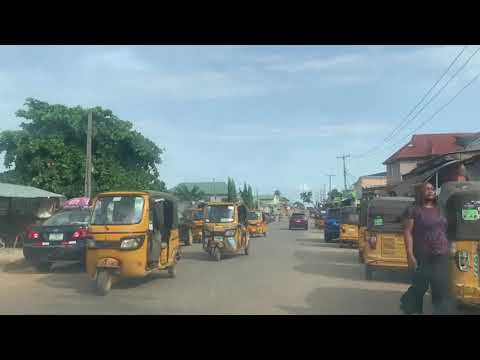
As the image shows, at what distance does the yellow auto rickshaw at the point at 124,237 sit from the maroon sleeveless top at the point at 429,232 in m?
5.44

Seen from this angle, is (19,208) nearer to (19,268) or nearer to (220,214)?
(19,268)

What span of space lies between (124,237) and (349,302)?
4473 millimetres

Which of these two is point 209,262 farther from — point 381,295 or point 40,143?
point 40,143

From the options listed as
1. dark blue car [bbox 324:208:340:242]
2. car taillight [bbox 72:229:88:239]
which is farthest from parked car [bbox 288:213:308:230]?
car taillight [bbox 72:229:88:239]

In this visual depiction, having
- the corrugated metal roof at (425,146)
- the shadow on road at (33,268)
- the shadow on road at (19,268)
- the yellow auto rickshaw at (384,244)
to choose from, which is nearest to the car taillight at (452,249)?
the yellow auto rickshaw at (384,244)

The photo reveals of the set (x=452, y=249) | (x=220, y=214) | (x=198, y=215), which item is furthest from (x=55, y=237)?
(x=198, y=215)

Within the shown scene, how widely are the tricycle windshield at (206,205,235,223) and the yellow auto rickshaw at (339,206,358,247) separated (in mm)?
6795

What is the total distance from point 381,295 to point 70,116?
2562cm

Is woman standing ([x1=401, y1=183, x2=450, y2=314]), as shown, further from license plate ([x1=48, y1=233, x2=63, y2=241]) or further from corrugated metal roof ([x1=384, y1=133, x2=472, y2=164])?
corrugated metal roof ([x1=384, y1=133, x2=472, y2=164])

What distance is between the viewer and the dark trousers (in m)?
6.84

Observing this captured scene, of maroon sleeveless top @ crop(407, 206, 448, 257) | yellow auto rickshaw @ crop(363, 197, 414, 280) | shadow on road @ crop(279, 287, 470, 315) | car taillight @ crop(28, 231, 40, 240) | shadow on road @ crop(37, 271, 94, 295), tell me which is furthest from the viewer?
car taillight @ crop(28, 231, 40, 240)

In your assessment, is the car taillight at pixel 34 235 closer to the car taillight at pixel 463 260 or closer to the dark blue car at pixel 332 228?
the car taillight at pixel 463 260

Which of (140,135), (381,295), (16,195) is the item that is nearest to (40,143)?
(140,135)
